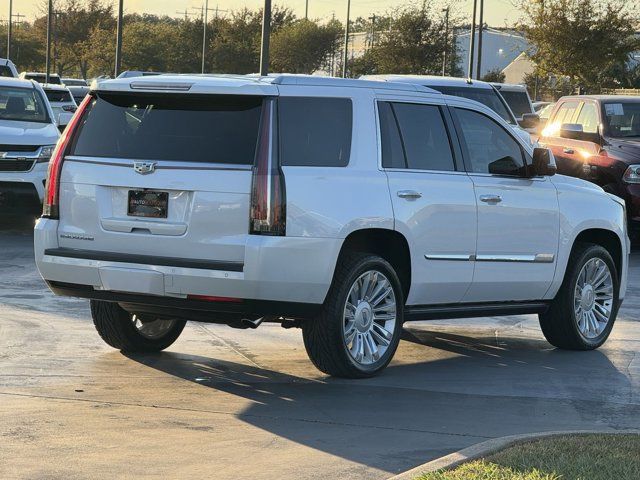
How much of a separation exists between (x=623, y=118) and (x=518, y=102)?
721 centimetres

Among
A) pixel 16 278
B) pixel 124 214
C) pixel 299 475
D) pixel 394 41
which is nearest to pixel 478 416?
pixel 299 475

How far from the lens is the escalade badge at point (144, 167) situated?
7.99 m

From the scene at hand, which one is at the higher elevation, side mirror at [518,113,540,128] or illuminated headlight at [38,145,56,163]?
side mirror at [518,113,540,128]

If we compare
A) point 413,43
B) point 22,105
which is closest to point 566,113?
point 22,105

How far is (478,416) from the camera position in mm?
7715

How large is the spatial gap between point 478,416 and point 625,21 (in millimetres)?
48291

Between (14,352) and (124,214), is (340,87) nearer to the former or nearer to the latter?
(124,214)

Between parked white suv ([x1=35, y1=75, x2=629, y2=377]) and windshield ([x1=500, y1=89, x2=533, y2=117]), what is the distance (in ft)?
54.4

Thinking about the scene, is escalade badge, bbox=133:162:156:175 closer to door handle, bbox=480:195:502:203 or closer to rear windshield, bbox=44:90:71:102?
door handle, bbox=480:195:502:203

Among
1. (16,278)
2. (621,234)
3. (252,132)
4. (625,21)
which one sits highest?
(625,21)

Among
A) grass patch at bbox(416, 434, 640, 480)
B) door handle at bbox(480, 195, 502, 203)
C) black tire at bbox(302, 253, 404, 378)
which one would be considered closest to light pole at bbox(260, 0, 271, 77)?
door handle at bbox(480, 195, 502, 203)

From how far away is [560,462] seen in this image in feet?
20.2

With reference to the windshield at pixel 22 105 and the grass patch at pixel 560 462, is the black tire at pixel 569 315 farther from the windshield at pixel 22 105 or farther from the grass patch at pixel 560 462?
the windshield at pixel 22 105

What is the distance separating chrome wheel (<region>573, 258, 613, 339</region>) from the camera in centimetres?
1024
